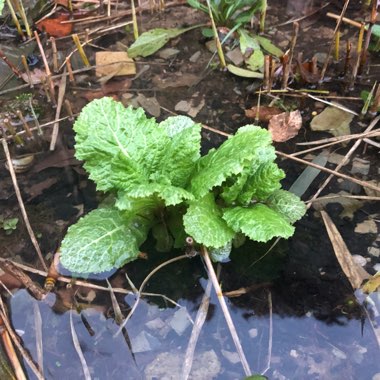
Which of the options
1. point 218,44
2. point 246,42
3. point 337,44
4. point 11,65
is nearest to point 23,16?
point 11,65

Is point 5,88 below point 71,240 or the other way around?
the other way around

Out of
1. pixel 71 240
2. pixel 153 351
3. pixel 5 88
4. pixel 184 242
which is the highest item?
pixel 5 88

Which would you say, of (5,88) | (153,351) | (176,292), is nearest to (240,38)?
(5,88)

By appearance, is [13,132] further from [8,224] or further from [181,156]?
[181,156]

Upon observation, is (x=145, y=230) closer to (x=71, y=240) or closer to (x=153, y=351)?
(x=71, y=240)

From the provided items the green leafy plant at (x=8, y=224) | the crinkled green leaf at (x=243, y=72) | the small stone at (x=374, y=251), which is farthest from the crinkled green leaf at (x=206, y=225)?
the crinkled green leaf at (x=243, y=72)

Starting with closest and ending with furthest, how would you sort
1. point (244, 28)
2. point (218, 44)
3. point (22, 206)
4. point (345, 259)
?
point (345, 259), point (22, 206), point (218, 44), point (244, 28)
